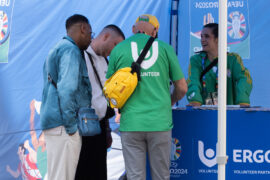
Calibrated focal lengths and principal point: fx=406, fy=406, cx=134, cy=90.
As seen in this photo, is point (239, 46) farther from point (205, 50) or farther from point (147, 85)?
point (147, 85)

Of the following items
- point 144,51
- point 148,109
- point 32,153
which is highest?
point 144,51

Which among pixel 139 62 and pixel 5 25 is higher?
pixel 5 25

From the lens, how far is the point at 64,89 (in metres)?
2.64

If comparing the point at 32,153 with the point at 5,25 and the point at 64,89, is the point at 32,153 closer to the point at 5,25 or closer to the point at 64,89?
the point at 5,25

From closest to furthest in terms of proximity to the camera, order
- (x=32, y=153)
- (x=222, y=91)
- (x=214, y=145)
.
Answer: (x=222, y=91) → (x=214, y=145) → (x=32, y=153)

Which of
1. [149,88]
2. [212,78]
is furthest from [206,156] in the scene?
[212,78]

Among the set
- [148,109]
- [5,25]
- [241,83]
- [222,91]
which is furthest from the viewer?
[5,25]

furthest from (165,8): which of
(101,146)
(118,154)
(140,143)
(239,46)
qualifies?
(140,143)

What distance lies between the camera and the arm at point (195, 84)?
341cm

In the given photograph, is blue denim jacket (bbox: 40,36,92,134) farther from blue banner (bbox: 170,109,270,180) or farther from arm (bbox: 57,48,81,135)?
blue banner (bbox: 170,109,270,180)

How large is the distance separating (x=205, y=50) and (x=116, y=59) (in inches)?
49.4

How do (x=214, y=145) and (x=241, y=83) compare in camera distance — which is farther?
(x=241, y=83)

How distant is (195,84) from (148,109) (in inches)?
40.4

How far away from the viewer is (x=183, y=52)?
4.66m
